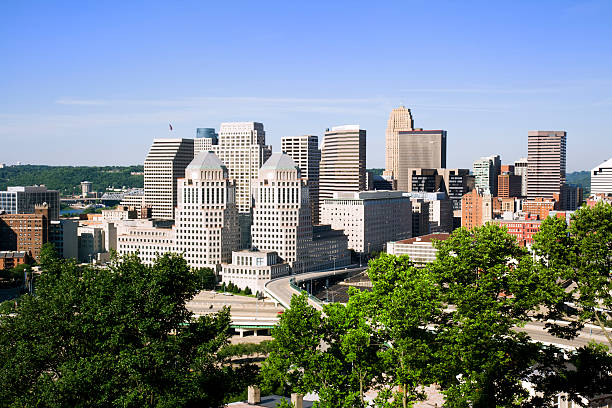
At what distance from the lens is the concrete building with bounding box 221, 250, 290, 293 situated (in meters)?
177

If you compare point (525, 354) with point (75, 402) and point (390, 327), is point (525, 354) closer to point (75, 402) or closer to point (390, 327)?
point (390, 327)

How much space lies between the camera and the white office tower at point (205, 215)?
188m

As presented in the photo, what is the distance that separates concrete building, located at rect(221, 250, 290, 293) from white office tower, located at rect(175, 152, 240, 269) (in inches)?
303

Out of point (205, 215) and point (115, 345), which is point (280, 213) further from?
point (115, 345)

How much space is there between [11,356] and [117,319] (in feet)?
29.6

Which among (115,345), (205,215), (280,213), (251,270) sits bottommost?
(251,270)

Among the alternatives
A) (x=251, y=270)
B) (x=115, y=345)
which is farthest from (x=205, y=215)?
(x=115, y=345)

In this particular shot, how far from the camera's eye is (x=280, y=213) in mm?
194375

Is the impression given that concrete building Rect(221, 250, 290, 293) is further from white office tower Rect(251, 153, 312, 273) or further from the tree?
the tree

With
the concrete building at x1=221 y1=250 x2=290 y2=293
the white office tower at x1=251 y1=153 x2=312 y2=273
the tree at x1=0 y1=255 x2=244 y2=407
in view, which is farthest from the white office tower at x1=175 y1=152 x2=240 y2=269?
the tree at x1=0 y1=255 x2=244 y2=407

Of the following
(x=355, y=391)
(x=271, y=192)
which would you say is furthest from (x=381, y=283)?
(x=271, y=192)

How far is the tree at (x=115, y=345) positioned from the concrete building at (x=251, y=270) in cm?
11386

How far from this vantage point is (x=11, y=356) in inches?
2229

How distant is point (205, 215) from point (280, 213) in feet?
68.5
